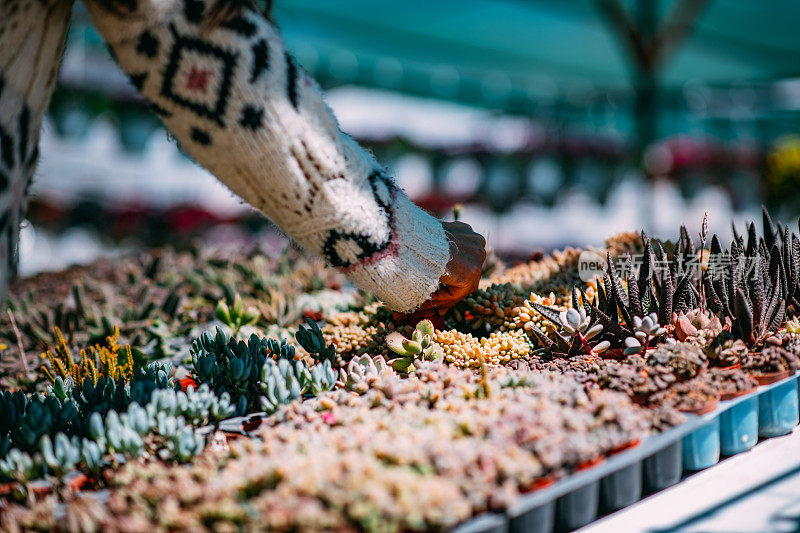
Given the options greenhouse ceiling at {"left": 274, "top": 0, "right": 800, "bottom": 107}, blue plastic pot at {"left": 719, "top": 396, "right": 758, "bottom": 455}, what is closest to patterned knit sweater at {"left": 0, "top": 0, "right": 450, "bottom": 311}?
blue plastic pot at {"left": 719, "top": 396, "right": 758, "bottom": 455}

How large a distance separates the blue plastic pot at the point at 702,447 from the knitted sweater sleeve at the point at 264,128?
2.59 ft

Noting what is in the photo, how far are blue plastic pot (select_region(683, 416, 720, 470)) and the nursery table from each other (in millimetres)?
24

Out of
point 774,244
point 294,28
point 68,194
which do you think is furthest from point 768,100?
point 68,194

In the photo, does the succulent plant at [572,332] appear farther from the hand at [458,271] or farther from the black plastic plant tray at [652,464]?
the black plastic plant tray at [652,464]

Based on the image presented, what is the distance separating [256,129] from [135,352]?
0.95 metres

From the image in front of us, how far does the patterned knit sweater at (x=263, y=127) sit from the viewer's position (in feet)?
3.96

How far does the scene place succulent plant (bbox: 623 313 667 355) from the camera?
1.60 m

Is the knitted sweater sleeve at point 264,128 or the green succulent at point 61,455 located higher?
the knitted sweater sleeve at point 264,128

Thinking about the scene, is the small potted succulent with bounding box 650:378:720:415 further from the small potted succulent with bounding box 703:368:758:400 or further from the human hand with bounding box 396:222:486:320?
the human hand with bounding box 396:222:486:320

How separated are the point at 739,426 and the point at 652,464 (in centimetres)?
33

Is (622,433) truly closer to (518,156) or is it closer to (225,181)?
(225,181)

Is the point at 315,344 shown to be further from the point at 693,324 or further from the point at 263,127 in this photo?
the point at 693,324

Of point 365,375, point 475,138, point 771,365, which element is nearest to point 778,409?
point 771,365

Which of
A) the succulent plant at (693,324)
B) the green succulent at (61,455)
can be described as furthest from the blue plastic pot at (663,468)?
the green succulent at (61,455)
